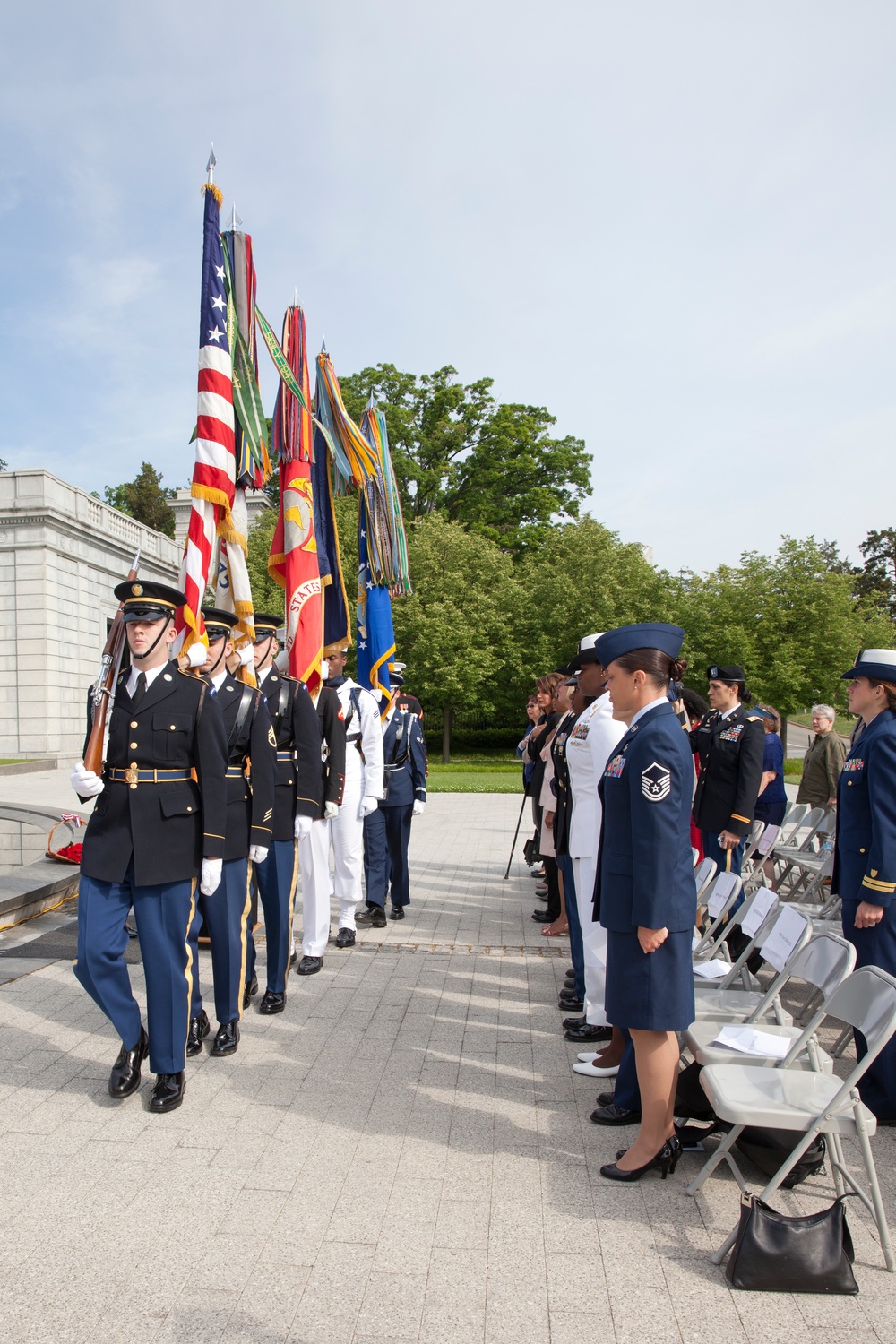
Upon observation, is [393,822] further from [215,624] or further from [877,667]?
[877,667]

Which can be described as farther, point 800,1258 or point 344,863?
point 344,863

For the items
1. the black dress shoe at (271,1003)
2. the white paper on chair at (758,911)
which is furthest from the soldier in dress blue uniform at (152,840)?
the white paper on chair at (758,911)

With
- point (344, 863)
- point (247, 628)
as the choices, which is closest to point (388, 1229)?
point (247, 628)

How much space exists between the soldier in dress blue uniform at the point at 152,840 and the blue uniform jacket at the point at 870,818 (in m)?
2.97

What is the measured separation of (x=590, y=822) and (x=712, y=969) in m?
0.98

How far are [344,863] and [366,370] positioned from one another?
127ft

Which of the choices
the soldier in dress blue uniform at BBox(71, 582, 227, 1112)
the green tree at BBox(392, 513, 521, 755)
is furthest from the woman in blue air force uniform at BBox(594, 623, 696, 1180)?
the green tree at BBox(392, 513, 521, 755)

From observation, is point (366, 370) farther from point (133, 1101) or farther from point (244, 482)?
point (133, 1101)

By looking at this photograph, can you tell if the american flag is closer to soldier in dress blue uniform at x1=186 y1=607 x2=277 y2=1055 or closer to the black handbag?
soldier in dress blue uniform at x1=186 y1=607 x2=277 y2=1055

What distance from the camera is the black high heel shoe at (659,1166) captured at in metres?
3.36

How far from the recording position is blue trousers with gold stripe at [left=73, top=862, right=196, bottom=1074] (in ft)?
13.0

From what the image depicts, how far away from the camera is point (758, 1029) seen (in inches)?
142

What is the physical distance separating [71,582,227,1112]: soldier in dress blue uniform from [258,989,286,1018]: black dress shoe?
41.1 inches

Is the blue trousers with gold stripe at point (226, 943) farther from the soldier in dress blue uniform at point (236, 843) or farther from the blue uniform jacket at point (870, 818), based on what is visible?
→ the blue uniform jacket at point (870, 818)
